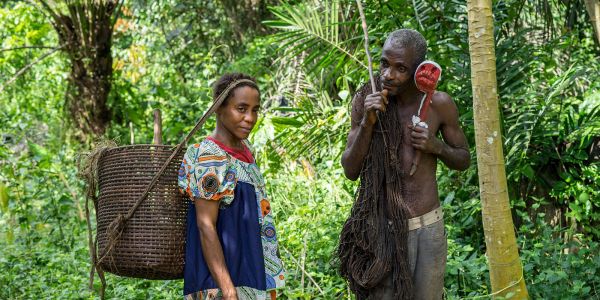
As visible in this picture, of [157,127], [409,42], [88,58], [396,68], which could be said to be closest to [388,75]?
[396,68]

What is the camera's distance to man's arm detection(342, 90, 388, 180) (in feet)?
11.0

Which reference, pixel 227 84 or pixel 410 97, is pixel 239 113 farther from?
pixel 410 97

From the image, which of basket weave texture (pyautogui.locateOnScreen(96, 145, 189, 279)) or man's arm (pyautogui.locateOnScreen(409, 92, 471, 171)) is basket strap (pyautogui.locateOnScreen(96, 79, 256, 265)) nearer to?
basket weave texture (pyautogui.locateOnScreen(96, 145, 189, 279))

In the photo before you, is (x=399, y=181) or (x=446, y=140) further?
(x=446, y=140)

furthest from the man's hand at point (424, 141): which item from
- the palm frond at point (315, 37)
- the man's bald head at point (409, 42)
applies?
the palm frond at point (315, 37)

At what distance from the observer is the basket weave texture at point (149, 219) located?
11.2 ft

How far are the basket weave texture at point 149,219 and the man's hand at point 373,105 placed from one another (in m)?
0.79

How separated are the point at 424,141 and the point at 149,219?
117 centimetres

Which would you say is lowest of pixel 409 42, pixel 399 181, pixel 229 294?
pixel 229 294

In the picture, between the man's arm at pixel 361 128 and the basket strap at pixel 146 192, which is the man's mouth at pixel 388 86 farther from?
the basket strap at pixel 146 192

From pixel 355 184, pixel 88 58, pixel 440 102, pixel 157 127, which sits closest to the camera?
pixel 440 102

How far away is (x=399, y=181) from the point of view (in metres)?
3.47

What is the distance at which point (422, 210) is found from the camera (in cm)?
347

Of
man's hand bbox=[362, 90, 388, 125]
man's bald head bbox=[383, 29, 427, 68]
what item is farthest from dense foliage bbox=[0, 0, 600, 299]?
man's bald head bbox=[383, 29, 427, 68]
